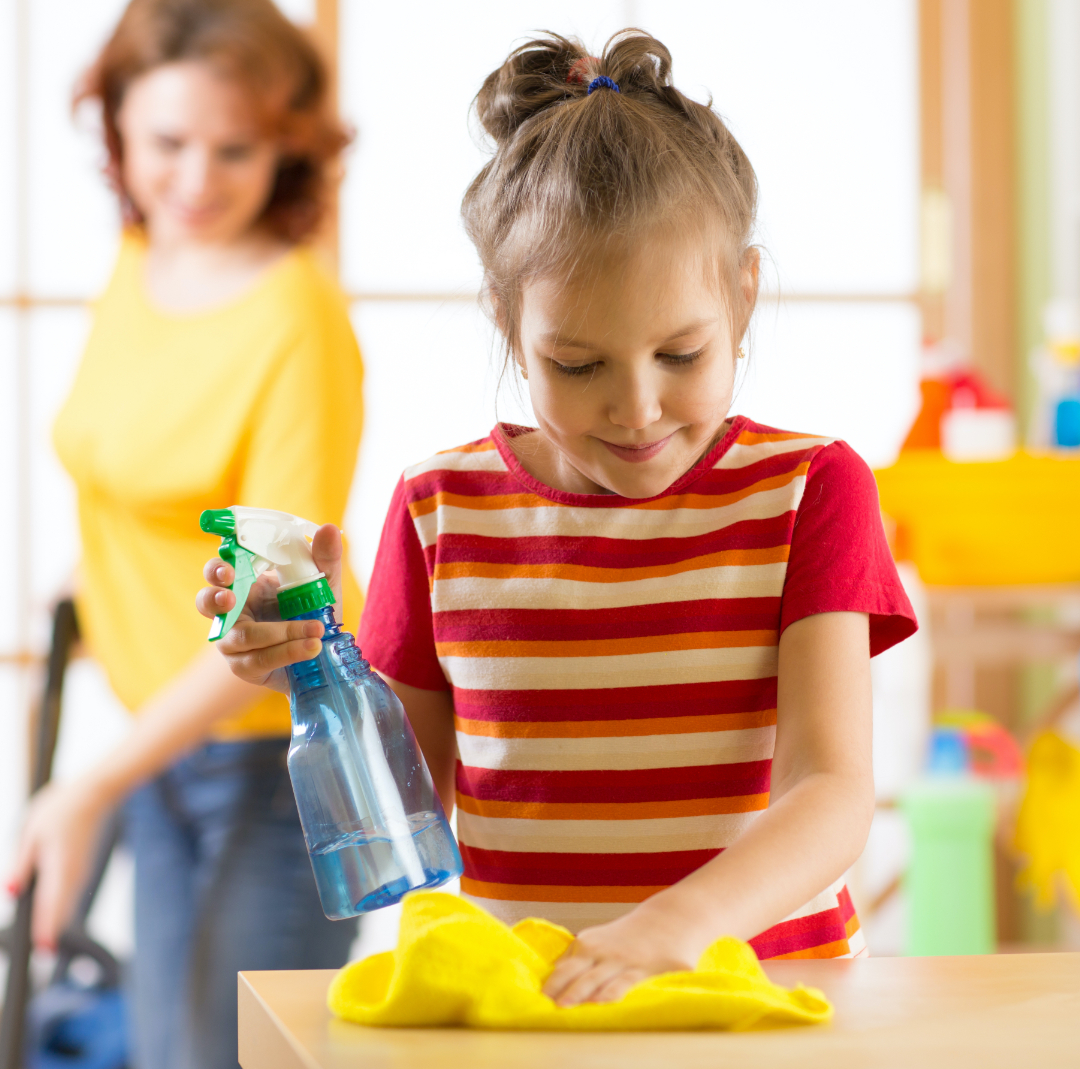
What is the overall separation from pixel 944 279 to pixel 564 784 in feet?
6.98

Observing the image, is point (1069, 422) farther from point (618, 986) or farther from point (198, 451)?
point (618, 986)

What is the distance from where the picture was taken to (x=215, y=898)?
118 cm

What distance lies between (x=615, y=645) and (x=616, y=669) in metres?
0.01

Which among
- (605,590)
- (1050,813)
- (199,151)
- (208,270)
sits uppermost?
(199,151)

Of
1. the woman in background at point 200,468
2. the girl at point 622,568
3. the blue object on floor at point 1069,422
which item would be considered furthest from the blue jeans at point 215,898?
the blue object on floor at point 1069,422

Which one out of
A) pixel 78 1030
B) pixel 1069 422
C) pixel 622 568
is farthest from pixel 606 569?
pixel 1069 422

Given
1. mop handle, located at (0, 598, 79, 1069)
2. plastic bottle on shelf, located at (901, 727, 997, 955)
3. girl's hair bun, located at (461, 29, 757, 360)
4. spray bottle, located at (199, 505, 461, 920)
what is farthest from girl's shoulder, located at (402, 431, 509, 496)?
plastic bottle on shelf, located at (901, 727, 997, 955)

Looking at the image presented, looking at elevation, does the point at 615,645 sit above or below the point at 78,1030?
above

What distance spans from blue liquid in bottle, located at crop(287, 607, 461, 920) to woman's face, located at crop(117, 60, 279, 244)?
802 mm

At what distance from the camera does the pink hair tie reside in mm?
736

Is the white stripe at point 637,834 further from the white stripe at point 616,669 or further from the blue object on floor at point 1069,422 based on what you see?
the blue object on floor at point 1069,422

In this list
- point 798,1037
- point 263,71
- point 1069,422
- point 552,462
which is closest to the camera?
point 798,1037

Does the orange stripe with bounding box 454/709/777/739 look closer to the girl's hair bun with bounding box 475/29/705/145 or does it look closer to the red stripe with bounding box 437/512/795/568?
the red stripe with bounding box 437/512/795/568

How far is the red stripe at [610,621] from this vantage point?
0.77m
